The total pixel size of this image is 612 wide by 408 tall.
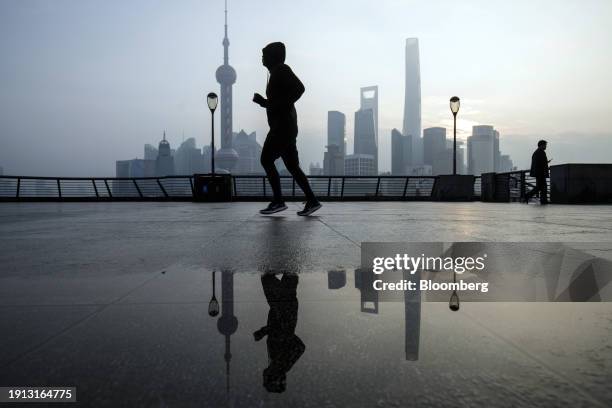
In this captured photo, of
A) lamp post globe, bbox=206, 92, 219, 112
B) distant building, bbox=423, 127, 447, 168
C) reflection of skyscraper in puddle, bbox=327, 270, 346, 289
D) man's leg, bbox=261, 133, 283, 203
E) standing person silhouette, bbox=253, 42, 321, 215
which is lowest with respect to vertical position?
reflection of skyscraper in puddle, bbox=327, 270, 346, 289

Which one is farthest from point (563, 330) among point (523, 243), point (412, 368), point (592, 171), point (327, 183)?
point (327, 183)

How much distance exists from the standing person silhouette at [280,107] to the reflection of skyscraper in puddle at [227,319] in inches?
192

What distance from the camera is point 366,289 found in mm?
1809

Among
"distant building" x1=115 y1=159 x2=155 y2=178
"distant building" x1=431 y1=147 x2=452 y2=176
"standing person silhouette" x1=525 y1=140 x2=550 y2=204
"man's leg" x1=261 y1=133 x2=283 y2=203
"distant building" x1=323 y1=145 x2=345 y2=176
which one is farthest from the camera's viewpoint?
"distant building" x1=431 y1=147 x2=452 y2=176

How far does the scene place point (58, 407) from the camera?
2.71ft

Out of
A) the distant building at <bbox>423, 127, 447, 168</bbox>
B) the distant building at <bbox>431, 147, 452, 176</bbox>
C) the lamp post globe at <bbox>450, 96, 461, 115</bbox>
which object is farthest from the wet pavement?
the distant building at <bbox>423, 127, 447, 168</bbox>

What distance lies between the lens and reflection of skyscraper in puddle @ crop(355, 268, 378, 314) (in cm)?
151

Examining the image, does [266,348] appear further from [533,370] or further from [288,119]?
[288,119]

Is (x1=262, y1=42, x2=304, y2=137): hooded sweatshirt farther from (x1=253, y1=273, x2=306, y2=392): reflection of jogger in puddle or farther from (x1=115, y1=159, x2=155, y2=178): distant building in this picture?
(x1=115, y1=159, x2=155, y2=178): distant building

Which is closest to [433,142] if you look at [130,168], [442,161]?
[442,161]

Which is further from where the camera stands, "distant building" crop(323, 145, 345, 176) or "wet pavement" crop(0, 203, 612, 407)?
"distant building" crop(323, 145, 345, 176)

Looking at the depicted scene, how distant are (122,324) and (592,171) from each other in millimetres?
16415

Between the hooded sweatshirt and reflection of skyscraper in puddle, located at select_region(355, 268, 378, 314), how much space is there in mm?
4808

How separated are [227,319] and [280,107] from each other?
223 inches
